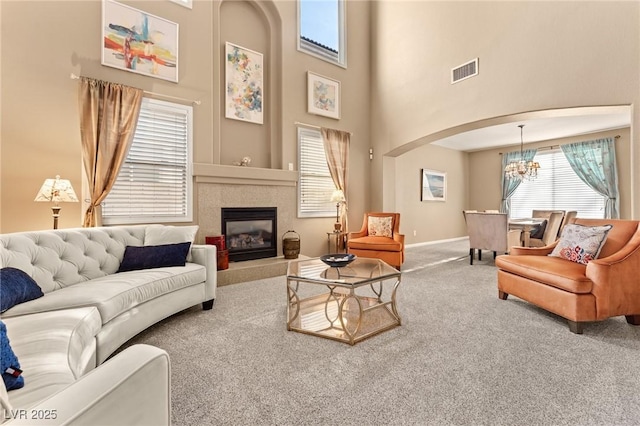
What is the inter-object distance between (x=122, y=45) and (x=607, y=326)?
5882 mm

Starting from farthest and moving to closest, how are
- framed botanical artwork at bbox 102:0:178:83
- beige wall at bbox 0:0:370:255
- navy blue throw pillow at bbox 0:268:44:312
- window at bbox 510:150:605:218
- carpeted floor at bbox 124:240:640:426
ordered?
window at bbox 510:150:605:218, framed botanical artwork at bbox 102:0:178:83, beige wall at bbox 0:0:370:255, navy blue throw pillow at bbox 0:268:44:312, carpeted floor at bbox 124:240:640:426

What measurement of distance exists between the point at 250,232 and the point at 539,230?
16.4 ft

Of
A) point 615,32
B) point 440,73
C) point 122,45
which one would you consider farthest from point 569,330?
point 122,45

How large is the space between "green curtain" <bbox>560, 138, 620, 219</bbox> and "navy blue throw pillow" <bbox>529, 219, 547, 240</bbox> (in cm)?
250

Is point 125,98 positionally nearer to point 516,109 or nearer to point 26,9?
point 26,9

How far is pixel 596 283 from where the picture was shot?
2324 mm

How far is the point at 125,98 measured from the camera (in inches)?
144

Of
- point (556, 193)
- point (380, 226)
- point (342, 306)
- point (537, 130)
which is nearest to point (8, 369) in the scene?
point (342, 306)

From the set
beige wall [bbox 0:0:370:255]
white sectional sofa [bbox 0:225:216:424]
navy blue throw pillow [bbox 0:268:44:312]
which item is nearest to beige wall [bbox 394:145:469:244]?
beige wall [bbox 0:0:370:255]

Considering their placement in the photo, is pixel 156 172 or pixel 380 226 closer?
pixel 156 172

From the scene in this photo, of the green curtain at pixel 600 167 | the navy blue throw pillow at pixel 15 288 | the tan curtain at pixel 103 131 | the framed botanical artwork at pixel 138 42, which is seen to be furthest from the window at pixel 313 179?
the green curtain at pixel 600 167

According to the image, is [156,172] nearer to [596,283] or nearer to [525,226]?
[596,283]

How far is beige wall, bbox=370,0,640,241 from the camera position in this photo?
10.7 feet

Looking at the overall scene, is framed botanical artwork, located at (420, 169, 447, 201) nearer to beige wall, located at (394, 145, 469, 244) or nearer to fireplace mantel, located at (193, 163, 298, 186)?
beige wall, located at (394, 145, 469, 244)
